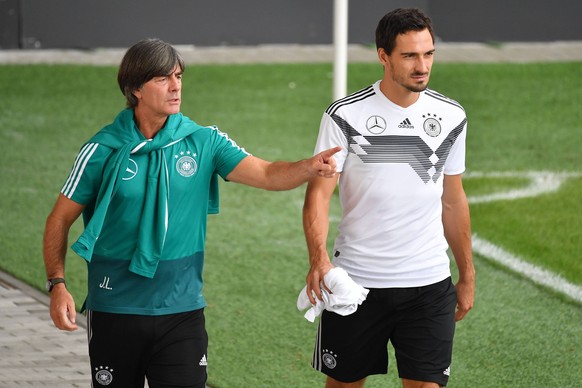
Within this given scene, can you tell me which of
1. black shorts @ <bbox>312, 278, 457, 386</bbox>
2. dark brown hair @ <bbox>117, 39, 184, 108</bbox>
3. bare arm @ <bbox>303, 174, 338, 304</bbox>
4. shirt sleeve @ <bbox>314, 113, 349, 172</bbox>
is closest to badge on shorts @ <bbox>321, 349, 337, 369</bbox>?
black shorts @ <bbox>312, 278, 457, 386</bbox>

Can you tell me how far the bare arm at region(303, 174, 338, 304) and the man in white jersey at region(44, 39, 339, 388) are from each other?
0.29m

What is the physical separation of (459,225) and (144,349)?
1628 millimetres

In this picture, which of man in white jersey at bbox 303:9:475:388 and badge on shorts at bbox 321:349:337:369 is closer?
man in white jersey at bbox 303:9:475:388

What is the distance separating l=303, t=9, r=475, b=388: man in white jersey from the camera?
5297 mm

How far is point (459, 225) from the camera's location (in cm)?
566

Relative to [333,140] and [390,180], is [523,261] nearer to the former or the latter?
[390,180]

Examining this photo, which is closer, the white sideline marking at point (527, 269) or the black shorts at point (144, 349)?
the black shorts at point (144, 349)

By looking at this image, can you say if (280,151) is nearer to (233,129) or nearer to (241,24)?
(233,129)

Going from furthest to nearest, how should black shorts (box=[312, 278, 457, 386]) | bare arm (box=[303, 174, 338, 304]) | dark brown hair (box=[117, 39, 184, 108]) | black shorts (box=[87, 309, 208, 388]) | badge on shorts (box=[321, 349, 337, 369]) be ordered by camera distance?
badge on shorts (box=[321, 349, 337, 369]) → black shorts (box=[312, 278, 457, 386]) → bare arm (box=[303, 174, 338, 304]) → black shorts (box=[87, 309, 208, 388]) → dark brown hair (box=[117, 39, 184, 108])

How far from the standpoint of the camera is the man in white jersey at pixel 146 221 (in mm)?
4871

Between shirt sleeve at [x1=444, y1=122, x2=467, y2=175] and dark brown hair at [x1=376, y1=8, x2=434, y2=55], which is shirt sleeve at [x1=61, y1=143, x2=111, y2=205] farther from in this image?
shirt sleeve at [x1=444, y1=122, x2=467, y2=175]

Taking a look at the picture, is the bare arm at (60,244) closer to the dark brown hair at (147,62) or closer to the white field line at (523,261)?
the dark brown hair at (147,62)

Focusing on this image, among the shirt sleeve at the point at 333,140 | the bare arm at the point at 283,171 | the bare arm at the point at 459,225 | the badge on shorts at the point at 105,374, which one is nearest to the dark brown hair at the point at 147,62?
the bare arm at the point at 283,171

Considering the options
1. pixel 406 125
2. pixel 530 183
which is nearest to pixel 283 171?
pixel 406 125
